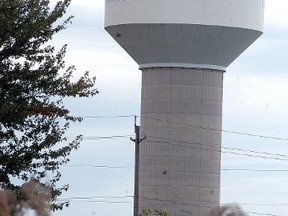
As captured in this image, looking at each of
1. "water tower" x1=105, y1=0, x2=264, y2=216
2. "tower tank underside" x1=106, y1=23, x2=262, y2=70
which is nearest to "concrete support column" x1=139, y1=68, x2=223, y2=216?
"water tower" x1=105, y1=0, x2=264, y2=216

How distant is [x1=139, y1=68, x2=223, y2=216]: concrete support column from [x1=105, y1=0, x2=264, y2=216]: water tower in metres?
0.04

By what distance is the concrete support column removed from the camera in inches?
1362

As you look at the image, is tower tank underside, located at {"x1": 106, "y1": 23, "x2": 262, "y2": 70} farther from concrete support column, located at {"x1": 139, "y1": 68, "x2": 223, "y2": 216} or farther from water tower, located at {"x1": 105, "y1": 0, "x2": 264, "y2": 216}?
concrete support column, located at {"x1": 139, "y1": 68, "x2": 223, "y2": 216}

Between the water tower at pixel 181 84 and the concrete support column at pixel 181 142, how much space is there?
36mm

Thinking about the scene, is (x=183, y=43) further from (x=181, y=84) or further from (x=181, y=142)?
(x=181, y=142)

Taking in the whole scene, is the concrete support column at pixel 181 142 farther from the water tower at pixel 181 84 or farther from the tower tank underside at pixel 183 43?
the tower tank underside at pixel 183 43

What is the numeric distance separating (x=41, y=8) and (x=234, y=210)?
16.8 meters

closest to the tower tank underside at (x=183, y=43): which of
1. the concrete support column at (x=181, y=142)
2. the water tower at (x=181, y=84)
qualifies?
the water tower at (x=181, y=84)

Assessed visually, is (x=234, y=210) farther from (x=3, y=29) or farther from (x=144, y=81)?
(x=144, y=81)

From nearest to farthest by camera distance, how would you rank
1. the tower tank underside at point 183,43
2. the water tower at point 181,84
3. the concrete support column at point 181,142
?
the tower tank underside at point 183,43, the water tower at point 181,84, the concrete support column at point 181,142

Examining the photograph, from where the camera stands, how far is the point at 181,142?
114ft

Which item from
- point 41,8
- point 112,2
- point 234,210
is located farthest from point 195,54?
point 234,210

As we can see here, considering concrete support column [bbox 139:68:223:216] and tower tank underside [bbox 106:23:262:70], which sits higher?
tower tank underside [bbox 106:23:262:70]

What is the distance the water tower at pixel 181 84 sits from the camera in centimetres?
3350
